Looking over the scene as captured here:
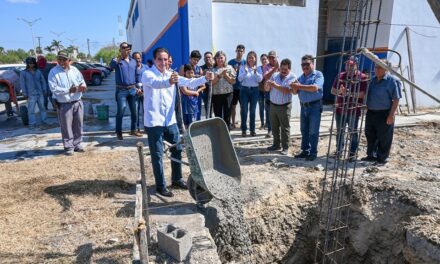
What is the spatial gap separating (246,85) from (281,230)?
3180 mm

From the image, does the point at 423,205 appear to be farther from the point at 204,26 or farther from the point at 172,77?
the point at 204,26

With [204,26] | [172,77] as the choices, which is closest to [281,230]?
[172,77]

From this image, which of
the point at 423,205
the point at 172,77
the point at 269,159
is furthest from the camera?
the point at 269,159

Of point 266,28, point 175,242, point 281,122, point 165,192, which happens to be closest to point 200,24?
point 266,28

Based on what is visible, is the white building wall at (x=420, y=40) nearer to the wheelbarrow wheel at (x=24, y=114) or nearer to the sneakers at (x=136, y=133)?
the sneakers at (x=136, y=133)

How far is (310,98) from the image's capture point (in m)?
5.20

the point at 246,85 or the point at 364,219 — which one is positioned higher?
the point at 246,85

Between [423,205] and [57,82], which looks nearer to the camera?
[423,205]

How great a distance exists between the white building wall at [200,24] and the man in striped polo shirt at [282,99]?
8.56 feet

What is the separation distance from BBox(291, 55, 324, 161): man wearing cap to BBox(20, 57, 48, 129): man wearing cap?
6728mm

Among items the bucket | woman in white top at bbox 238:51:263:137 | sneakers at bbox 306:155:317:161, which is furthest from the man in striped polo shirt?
the bucket

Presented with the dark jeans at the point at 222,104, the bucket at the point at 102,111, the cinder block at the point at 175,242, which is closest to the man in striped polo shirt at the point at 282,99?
the dark jeans at the point at 222,104

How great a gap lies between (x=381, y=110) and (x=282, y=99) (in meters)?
1.50

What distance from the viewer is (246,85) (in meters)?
6.68
